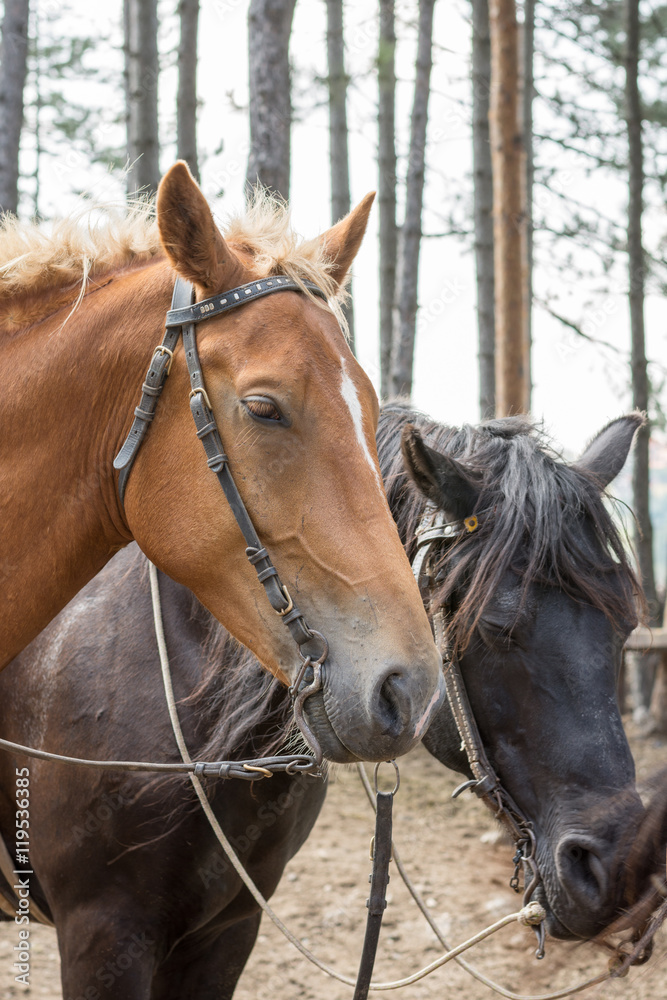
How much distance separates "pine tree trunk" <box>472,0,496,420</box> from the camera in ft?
33.7

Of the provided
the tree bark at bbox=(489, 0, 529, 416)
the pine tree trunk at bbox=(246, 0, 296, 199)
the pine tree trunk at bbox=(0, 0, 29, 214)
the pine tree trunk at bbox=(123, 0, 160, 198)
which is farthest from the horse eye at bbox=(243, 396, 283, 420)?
the pine tree trunk at bbox=(0, 0, 29, 214)

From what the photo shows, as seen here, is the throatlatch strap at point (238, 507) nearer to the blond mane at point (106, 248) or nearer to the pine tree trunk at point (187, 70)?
the blond mane at point (106, 248)

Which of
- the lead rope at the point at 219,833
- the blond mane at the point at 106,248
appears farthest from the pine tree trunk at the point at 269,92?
the lead rope at the point at 219,833

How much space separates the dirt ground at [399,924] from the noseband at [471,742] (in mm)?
1150

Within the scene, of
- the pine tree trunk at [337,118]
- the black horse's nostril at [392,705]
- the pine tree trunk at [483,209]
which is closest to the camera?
the black horse's nostril at [392,705]

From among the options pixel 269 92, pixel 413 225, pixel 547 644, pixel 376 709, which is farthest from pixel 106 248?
pixel 413 225

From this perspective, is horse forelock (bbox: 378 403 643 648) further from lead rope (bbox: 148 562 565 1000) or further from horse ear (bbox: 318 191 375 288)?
lead rope (bbox: 148 562 565 1000)

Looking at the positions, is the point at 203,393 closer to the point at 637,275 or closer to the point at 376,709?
the point at 376,709

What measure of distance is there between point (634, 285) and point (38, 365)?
30.3 ft

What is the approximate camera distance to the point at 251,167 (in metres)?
5.39

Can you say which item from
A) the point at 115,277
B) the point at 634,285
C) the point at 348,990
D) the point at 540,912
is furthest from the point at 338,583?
the point at 634,285

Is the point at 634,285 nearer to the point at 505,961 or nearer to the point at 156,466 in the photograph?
the point at 505,961

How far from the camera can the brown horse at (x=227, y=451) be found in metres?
1.70

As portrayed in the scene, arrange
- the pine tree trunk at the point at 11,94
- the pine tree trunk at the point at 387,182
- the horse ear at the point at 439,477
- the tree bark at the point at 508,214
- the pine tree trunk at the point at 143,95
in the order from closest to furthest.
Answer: the horse ear at the point at 439,477
the tree bark at the point at 508,214
the pine tree trunk at the point at 11,94
the pine tree trunk at the point at 143,95
the pine tree trunk at the point at 387,182
